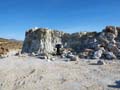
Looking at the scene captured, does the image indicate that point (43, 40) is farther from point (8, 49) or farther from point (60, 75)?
point (8, 49)

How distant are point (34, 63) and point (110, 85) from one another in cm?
828

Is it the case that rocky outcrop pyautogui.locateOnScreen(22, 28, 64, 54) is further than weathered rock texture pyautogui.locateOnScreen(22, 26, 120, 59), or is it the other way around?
rocky outcrop pyautogui.locateOnScreen(22, 28, 64, 54)

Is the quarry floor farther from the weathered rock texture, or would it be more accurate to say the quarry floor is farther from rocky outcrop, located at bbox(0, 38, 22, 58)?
rocky outcrop, located at bbox(0, 38, 22, 58)

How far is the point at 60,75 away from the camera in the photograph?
17.7 meters

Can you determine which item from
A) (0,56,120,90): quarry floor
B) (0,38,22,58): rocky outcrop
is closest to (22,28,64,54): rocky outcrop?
(0,38,22,58): rocky outcrop

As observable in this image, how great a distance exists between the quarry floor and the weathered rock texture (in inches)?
81.3

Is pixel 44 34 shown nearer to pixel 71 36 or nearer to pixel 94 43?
pixel 71 36

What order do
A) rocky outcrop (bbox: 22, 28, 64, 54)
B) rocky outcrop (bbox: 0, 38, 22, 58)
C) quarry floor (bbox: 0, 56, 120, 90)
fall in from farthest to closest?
rocky outcrop (bbox: 0, 38, 22, 58)
rocky outcrop (bbox: 22, 28, 64, 54)
quarry floor (bbox: 0, 56, 120, 90)

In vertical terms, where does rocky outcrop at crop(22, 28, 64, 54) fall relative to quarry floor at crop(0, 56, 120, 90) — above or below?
above

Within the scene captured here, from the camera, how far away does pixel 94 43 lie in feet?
82.6

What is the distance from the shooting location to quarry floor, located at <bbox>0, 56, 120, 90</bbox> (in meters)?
15.6

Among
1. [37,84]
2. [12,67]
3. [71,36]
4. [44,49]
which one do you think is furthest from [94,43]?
[37,84]

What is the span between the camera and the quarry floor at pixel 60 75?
15.6m

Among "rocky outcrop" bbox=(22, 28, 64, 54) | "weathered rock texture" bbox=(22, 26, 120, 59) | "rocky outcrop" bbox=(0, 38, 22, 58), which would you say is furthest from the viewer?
"rocky outcrop" bbox=(0, 38, 22, 58)
